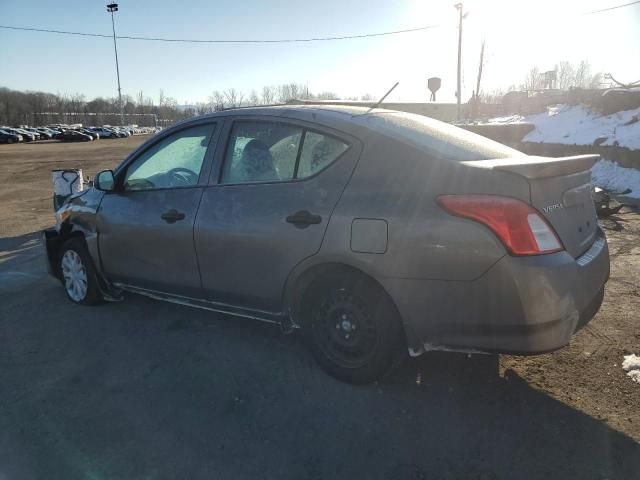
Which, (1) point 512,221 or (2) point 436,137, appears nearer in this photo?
(1) point 512,221

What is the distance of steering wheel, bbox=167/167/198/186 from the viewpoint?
11.9 ft

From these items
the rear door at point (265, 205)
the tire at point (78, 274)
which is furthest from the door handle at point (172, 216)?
the tire at point (78, 274)

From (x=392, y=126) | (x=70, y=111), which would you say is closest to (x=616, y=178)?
(x=392, y=126)

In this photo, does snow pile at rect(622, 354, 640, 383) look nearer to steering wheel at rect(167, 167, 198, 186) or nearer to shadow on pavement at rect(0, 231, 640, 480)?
shadow on pavement at rect(0, 231, 640, 480)

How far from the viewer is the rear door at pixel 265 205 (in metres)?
2.94

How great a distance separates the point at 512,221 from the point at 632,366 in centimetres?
164

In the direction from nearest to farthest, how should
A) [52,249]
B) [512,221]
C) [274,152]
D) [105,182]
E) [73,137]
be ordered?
[512,221] → [274,152] → [105,182] → [52,249] → [73,137]

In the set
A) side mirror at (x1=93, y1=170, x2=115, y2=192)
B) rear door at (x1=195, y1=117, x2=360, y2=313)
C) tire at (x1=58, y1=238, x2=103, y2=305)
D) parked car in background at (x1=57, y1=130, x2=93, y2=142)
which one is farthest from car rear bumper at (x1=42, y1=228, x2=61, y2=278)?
parked car in background at (x1=57, y1=130, x2=93, y2=142)

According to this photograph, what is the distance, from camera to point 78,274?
14.7ft

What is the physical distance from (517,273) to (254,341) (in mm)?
2120

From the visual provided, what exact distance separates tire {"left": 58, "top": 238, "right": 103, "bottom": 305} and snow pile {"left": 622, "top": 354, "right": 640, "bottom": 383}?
4217 mm

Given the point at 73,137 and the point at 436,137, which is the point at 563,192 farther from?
the point at 73,137

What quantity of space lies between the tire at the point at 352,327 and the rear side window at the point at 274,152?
2.43ft

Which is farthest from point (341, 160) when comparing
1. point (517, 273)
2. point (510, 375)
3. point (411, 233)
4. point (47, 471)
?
point (47, 471)
